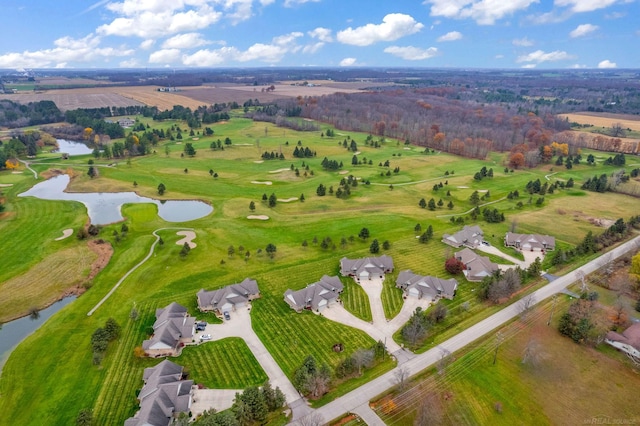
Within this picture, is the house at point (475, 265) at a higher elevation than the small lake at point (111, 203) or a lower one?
higher

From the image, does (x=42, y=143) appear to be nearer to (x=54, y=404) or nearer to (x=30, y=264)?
(x=30, y=264)

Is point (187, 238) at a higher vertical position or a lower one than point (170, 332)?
lower

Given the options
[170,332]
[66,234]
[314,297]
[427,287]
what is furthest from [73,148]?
[427,287]

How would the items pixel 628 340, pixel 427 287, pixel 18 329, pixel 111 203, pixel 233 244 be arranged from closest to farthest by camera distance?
1. pixel 628 340
2. pixel 18 329
3. pixel 427 287
4. pixel 233 244
5. pixel 111 203

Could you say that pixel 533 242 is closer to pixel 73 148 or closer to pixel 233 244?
pixel 233 244

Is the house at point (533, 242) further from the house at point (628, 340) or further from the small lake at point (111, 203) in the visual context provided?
the small lake at point (111, 203)

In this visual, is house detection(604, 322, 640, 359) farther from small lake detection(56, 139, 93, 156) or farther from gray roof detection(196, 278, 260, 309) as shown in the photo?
small lake detection(56, 139, 93, 156)

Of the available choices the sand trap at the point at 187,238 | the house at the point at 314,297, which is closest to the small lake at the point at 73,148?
the sand trap at the point at 187,238
